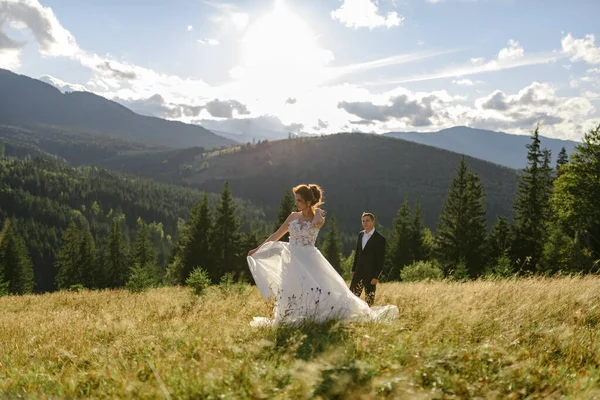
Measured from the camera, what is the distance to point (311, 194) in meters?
7.17

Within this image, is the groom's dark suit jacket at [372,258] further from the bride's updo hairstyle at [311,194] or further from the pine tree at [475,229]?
the pine tree at [475,229]

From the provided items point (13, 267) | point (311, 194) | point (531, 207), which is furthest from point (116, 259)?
point (311, 194)

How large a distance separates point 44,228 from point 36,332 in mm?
161755

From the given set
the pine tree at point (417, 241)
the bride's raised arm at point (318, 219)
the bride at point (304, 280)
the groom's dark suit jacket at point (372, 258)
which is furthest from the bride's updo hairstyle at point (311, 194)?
the pine tree at point (417, 241)

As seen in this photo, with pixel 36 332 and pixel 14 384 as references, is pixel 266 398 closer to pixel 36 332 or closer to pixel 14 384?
pixel 14 384

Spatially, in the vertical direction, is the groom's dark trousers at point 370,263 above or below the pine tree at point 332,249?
above

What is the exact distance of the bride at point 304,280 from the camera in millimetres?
6383

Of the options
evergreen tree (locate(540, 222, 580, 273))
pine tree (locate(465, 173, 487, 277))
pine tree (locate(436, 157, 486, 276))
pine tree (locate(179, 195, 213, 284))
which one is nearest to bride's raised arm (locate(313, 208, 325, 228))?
evergreen tree (locate(540, 222, 580, 273))

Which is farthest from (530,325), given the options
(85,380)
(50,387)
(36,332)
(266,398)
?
(36,332)

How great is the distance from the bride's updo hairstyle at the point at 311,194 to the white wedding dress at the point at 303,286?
0.38m

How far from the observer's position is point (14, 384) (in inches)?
157

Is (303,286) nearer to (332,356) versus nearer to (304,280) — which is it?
(304,280)

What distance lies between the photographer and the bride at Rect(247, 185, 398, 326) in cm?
638

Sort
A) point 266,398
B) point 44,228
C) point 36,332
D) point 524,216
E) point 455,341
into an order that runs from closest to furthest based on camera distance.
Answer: point 266,398, point 455,341, point 36,332, point 524,216, point 44,228
